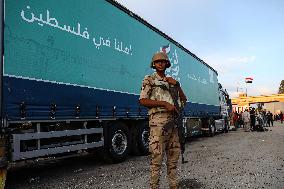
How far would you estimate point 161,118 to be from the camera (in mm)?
4105

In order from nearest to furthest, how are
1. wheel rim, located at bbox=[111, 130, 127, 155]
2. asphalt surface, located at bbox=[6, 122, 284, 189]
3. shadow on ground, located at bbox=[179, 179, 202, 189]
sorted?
1. shadow on ground, located at bbox=[179, 179, 202, 189]
2. asphalt surface, located at bbox=[6, 122, 284, 189]
3. wheel rim, located at bbox=[111, 130, 127, 155]

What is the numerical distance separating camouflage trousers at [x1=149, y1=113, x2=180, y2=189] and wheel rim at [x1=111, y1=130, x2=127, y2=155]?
395cm

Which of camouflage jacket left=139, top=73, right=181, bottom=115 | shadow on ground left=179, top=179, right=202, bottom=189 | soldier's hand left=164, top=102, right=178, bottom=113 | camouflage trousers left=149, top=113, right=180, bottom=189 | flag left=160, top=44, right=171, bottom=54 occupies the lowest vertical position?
shadow on ground left=179, top=179, right=202, bottom=189

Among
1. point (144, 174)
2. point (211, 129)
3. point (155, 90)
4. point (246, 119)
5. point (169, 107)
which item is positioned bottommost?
point (144, 174)

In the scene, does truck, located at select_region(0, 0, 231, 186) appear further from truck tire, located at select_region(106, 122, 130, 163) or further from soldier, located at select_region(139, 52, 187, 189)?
soldier, located at select_region(139, 52, 187, 189)

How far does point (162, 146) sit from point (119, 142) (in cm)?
433

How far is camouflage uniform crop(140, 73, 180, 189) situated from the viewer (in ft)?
13.0

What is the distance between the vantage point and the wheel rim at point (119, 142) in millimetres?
8032

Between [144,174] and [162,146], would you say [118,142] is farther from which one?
[162,146]

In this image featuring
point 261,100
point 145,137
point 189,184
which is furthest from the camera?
point 261,100

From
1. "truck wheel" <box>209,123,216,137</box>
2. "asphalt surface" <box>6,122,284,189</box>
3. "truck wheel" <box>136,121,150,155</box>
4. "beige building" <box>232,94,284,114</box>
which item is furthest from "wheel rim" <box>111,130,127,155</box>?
"beige building" <box>232,94,284,114</box>

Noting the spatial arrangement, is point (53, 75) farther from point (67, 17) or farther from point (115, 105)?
point (115, 105)

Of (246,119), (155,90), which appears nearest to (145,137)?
(155,90)

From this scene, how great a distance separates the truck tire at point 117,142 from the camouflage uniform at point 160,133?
12.5 feet
